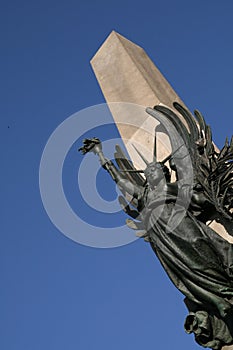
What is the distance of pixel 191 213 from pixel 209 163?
574 millimetres

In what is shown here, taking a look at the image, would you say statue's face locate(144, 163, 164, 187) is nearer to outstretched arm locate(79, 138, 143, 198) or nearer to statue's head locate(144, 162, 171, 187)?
statue's head locate(144, 162, 171, 187)

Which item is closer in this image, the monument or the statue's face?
the monument

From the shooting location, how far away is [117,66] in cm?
910

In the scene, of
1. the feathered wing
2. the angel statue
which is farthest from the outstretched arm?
the feathered wing

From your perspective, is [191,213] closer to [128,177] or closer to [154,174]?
[154,174]

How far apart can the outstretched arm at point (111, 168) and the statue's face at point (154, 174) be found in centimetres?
18

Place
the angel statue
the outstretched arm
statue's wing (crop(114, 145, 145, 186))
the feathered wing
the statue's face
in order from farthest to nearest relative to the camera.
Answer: statue's wing (crop(114, 145, 145, 186)) < the outstretched arm < the statue's face < the feathered wing < the angel statue

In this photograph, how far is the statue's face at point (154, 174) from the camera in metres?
6.46

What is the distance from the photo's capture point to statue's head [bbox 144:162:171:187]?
6469 millimetres

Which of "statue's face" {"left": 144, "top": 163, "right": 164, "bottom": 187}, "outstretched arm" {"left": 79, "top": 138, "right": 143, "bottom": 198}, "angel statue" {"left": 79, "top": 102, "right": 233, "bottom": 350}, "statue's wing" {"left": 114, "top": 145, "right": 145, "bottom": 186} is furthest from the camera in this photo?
"statue's wing" {"left": 114, "top": 145, "right": 145, "bottom": 186}

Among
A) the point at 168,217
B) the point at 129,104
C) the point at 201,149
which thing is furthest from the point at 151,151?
the point at 168,217

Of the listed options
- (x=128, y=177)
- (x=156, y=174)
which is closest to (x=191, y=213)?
(x=156, y=174)

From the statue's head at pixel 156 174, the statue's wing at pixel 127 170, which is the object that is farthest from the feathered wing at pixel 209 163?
the statue's wing at pixel 127 170

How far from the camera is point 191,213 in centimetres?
619
